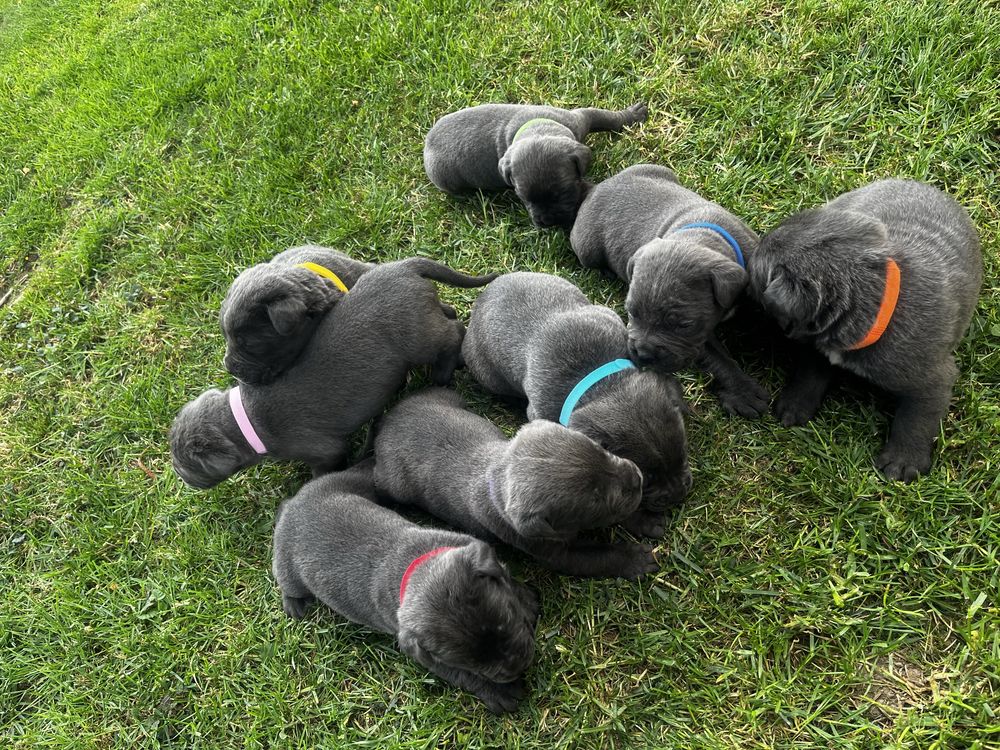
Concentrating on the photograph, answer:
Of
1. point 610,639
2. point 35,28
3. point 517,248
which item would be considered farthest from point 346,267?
point 35,28

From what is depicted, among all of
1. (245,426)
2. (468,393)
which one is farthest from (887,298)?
(245,426)

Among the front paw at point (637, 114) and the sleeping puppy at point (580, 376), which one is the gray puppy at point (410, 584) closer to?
the sleeping puppy at point (580, 376)

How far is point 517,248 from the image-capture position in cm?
570

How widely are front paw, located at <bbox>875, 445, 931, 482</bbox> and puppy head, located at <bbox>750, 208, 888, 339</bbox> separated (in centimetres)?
88

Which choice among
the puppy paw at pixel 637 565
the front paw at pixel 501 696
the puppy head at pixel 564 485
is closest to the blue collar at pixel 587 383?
the puppy head at pixel 564 485

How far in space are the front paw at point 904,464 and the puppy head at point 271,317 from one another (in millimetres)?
3997

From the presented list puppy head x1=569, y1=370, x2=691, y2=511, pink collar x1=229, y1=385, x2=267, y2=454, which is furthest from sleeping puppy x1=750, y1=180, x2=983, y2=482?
pink collar x1=229, y1=385, x2=267, y2=454

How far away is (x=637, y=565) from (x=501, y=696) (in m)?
1.13

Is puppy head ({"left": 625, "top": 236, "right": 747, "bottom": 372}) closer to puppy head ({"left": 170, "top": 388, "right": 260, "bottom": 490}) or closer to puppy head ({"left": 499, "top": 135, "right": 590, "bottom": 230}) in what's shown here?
puppy head ({"left": 499, "top": 135, "right": 590, "bottom": 230})

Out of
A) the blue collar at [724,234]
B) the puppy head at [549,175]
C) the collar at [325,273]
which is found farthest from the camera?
the puppy head at [549,175]

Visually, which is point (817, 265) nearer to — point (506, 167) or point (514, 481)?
point (514, 481)

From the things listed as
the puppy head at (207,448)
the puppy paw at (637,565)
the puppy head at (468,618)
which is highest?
the puppy head at (207,448)

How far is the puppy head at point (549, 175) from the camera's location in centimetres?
534

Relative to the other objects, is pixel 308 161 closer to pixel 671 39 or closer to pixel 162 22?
pixel 671 39
